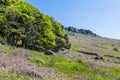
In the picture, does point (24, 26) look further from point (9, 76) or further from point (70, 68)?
point (9, 76)

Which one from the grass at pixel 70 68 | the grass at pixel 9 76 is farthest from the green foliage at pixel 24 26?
the grass at pixel 9 76

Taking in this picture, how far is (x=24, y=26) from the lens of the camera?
271 ft

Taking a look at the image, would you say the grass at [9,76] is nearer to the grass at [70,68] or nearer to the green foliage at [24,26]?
the grass at [70,68]

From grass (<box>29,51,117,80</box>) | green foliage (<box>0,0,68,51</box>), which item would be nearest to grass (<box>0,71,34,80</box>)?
grass (<box>29,51,117,80</box>)

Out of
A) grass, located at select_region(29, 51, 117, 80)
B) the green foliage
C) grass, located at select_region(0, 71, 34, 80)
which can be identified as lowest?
grass, located at select_region(29, 51, 117, 80)

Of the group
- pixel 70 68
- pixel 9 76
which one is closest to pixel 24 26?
pixel 70 68

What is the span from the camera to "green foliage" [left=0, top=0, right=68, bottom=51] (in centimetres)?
7569

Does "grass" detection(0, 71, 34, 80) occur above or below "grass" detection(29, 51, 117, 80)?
above

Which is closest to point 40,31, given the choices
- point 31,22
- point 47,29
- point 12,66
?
point 47,29

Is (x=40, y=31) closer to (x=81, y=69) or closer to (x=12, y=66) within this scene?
(x=81, y=69)

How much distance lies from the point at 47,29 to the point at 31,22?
1355 cm

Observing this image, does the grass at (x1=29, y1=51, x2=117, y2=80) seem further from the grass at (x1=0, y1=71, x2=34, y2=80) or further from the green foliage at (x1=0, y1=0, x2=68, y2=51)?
the green foliage at (x1=0, y1=0, x2=68, y2=51)

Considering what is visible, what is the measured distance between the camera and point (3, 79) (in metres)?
22.1

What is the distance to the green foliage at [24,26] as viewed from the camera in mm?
75688
